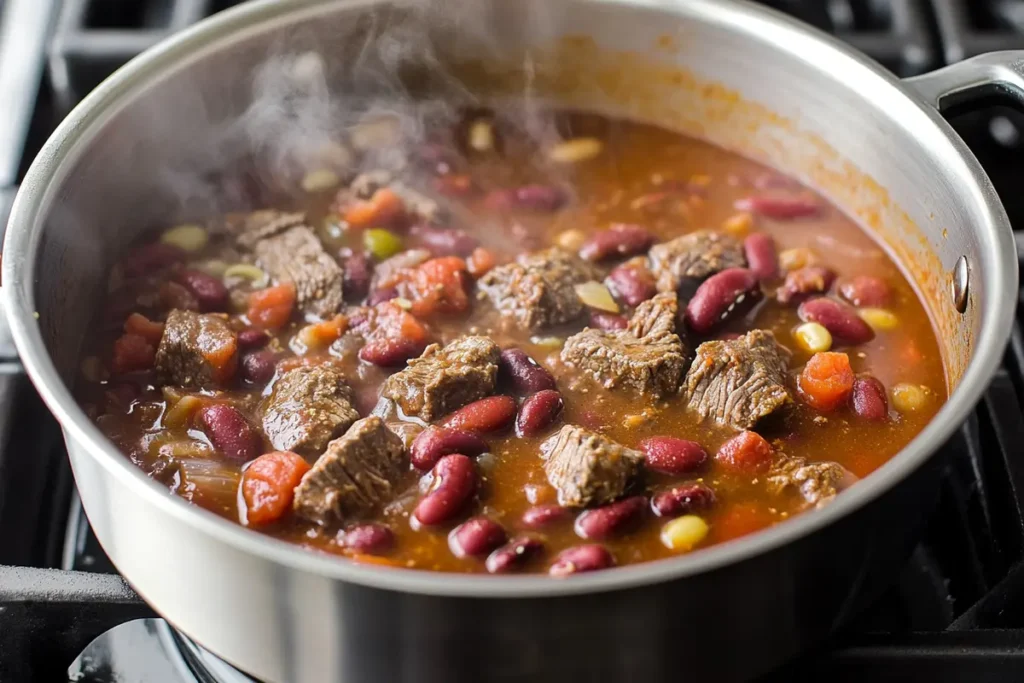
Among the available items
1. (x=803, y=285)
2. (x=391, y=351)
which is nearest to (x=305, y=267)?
(x=391, y=351)

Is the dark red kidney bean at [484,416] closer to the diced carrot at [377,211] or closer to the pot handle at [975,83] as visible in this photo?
the diced carrot at [377,211]

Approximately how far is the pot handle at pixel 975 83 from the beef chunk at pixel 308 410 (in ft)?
4.76

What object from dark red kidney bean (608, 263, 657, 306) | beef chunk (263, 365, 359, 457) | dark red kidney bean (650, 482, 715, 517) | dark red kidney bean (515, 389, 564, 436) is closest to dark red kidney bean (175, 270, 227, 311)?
beef chunk (263, 365, 359, 457)

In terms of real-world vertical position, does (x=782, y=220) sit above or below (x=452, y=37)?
below

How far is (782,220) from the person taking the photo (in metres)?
3.10

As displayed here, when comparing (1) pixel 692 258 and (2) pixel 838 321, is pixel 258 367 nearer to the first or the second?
(1) pixel 692 258

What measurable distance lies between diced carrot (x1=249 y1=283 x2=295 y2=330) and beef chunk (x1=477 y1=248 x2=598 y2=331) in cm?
47

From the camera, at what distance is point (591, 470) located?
2.18m

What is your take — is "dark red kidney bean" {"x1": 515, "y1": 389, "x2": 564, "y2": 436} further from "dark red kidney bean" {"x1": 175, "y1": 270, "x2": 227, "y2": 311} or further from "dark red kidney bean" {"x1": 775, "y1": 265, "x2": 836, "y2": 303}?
"dark red kidney bean" {"x1": 175, "y1": 270, "x2": 227, "y2": 311}

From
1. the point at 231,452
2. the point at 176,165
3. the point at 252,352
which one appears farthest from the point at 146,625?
the point at 176,165

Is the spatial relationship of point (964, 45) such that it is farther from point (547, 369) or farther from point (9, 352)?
point (9, 352)

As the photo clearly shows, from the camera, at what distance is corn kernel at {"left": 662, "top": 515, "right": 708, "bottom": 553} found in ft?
7.07

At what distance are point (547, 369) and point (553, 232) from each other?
575 millimetres

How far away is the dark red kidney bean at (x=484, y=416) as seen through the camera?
2.39m
